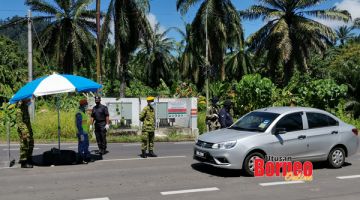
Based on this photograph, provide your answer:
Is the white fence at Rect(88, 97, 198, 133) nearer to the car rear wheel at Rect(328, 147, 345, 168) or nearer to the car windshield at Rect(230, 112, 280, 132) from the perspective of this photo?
the car windshield at Rect(230, 112, 280, 132)

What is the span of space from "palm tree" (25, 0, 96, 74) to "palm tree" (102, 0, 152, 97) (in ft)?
21.5

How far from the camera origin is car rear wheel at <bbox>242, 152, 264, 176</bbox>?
9.30 meters

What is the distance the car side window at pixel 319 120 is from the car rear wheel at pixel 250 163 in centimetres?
173

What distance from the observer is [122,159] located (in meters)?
12.2

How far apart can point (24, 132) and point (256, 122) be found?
17.9 feet

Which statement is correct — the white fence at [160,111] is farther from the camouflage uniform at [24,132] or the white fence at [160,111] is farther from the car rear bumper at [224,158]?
the car rear bumper at [224,158]

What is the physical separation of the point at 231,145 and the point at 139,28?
20.3 meters

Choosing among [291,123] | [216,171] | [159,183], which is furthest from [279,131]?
[159,183]

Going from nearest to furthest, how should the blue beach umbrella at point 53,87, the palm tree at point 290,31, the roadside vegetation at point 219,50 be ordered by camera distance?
1. the blue beach umbrella at point 53,87
2. the roadside vegetation at point 219,50
3. the palm tree at point 290,31

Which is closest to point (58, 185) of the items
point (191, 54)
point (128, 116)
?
point (128, 116)

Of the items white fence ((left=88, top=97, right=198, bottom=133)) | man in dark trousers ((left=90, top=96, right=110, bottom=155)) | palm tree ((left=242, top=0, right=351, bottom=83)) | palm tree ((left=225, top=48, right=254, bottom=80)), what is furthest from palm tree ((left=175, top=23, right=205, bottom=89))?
man in dark trousers ((left=90, top=96, right=110, bottom=155))

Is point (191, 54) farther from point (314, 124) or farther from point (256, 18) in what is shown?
point (314, 124)

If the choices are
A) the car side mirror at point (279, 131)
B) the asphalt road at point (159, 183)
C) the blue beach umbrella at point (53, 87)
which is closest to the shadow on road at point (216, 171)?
the asphalt road at point (159, 183)

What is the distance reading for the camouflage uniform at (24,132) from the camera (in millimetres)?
10547
